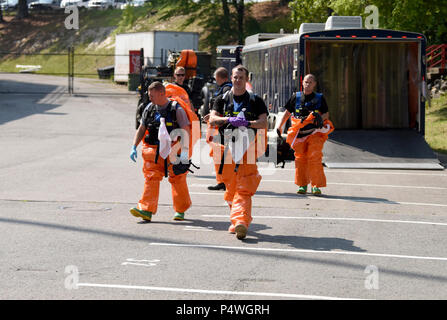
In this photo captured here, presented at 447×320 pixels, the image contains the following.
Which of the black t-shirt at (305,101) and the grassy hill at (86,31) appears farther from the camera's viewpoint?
the grassy hill at (86,31)

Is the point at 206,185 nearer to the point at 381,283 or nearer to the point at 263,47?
the point at 381,283

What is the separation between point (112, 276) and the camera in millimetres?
6863

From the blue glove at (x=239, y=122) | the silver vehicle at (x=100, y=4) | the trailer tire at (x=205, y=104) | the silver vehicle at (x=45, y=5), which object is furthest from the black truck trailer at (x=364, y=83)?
the silver vehicle at (x=45, y=5)

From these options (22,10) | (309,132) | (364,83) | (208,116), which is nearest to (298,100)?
(309,132)

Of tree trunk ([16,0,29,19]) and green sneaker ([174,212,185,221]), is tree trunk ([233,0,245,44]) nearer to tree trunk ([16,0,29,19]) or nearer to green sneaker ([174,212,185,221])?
tree trunk ([16,0,29,19])

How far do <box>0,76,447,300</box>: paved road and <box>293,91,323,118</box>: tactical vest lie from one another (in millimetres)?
1383

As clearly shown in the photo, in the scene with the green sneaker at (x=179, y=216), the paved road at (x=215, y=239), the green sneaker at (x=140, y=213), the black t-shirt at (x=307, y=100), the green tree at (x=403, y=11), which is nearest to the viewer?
the paved road at (x=215, y=239)

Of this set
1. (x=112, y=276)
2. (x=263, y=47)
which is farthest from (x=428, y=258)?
(x=263, y=47)

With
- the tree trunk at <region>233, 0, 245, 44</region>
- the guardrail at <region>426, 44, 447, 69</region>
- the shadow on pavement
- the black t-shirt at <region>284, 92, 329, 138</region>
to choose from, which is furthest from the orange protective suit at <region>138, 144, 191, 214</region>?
the tree trunk at <region>233, 0, 245, 44</region>

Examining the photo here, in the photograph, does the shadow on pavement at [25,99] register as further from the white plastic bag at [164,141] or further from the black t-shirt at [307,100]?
the white plastic bag at [164,141]

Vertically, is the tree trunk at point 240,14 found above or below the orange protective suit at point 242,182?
above

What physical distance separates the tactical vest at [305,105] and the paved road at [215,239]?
1.38 meters

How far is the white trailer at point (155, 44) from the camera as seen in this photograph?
135 feet

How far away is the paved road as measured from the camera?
658cm
